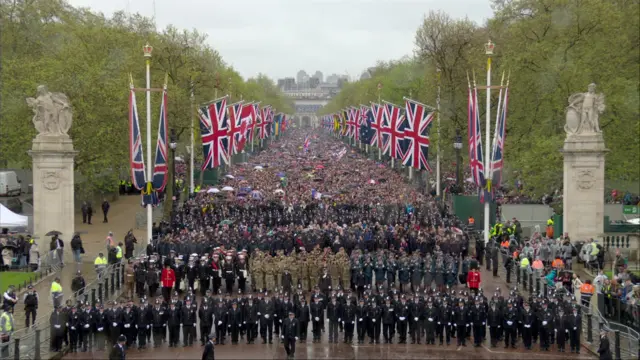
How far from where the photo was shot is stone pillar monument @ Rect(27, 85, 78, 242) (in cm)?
3534

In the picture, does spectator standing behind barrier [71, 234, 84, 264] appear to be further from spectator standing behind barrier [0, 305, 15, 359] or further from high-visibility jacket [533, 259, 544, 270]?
high-visibility jacket [533, 259, 544, 270]

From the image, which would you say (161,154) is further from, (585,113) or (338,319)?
(585,113)

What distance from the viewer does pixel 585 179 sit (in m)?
35.0

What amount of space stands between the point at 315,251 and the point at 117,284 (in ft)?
21.9

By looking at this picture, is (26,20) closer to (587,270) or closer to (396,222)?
(396,222)

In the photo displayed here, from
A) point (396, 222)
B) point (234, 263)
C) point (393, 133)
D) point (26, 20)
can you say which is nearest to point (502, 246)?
point (396, 222)

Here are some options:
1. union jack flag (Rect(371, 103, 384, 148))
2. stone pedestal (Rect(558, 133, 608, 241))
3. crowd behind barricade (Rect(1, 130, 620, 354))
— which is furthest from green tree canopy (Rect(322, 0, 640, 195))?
crowd behind barricade (Rect(1, 130, 620, 354))

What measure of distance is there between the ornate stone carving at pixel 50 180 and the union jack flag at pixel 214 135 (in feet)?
37.2

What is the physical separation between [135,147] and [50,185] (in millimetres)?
3770

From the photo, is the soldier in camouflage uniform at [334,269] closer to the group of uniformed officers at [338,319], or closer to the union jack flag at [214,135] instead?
the group of uniformed officers at [338,319]

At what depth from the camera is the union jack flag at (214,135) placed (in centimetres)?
4678

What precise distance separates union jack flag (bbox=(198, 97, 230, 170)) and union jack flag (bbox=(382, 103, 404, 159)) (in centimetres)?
1084

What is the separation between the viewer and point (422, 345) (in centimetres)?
2398

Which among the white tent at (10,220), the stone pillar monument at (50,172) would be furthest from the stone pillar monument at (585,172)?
the white tent at (10,220)
